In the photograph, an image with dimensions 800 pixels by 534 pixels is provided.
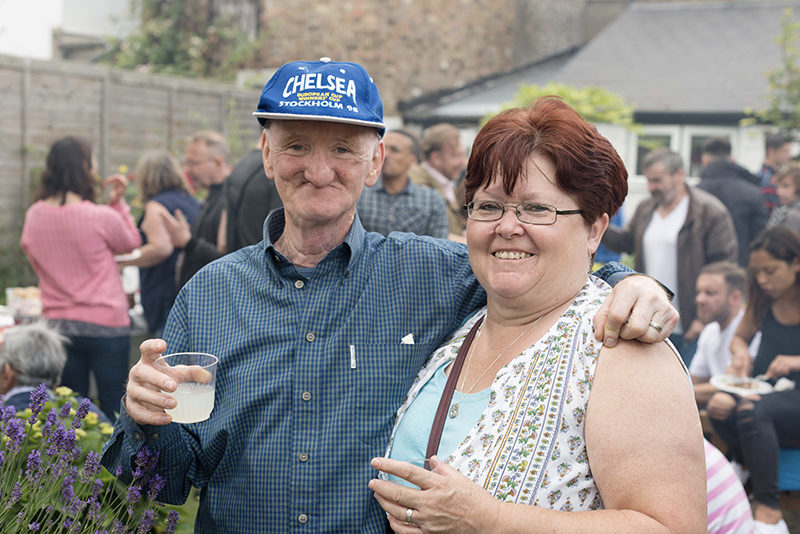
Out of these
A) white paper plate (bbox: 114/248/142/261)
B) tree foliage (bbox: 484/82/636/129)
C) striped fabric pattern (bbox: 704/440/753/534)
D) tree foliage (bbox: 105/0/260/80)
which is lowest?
striped fabric pattern (bbox: 704/440/753/534)

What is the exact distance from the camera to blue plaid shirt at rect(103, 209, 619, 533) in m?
1.97

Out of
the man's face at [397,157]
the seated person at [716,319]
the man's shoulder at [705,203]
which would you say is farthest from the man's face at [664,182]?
the man's face at [397,157]

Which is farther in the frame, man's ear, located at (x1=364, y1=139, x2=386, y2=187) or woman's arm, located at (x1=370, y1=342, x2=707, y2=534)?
man's ear, located at (x1=364, y1=139, x2=386, y2=187)

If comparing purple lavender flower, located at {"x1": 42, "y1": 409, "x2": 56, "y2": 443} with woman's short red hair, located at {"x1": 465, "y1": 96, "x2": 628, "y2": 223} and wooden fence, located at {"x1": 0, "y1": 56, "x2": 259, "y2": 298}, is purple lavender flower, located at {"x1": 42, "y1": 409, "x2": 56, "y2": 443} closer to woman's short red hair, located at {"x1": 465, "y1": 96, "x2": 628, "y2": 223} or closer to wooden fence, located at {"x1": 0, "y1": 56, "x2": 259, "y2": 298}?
woman's short red hair, located at {"x1": 465, "y1": 96, "x2": 628, "y2": 223}

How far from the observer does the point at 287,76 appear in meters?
2.12

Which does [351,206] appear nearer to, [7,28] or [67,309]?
[67,309]

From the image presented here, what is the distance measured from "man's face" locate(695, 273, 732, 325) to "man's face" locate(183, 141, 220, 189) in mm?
3507

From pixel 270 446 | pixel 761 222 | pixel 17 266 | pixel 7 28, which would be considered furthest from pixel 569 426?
pixel 7 28

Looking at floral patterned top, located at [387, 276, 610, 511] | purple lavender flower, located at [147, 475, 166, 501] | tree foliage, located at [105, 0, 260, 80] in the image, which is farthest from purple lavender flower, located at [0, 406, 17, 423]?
tree foliage, located at [105, 0, 260, 80]

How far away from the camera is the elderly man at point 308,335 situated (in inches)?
77.9

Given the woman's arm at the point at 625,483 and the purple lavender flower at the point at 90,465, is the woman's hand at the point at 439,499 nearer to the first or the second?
the woman's arm at the point at 625,483

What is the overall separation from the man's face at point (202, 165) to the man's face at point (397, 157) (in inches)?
58.4

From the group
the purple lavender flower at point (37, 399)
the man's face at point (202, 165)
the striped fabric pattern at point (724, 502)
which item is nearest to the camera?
the purple lavender flower at point (37, 399)

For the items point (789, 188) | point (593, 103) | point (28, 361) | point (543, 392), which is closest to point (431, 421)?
point (543, 392)
